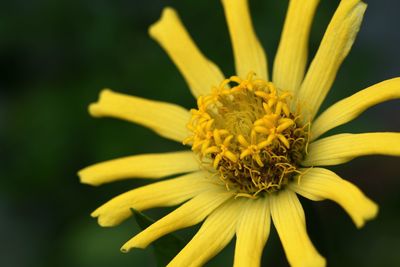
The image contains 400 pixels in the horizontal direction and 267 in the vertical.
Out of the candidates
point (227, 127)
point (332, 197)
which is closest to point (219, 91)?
point (227, 127)

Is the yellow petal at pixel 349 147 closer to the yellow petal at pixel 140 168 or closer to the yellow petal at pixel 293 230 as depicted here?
the yellow petal at pixel 293 230

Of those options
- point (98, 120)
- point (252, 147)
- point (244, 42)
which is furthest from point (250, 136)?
point (98, 120)

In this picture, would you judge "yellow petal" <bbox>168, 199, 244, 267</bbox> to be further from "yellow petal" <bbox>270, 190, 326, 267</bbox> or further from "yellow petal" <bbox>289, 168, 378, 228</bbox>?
"yellow petal" <bbox>289, 168, 378, 228</bbox>

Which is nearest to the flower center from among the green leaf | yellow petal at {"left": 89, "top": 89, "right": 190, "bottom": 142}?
yellow petal at {"left": 89, "top": 89, "right": 190, "bottom": 142}

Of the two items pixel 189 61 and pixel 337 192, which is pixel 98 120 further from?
pixel 337 192

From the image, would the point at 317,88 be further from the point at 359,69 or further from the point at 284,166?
the point at 359,69

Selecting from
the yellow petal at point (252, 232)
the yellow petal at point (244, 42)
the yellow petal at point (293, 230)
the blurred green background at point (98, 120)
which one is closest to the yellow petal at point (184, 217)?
the yellow petal at point (252, 232)
